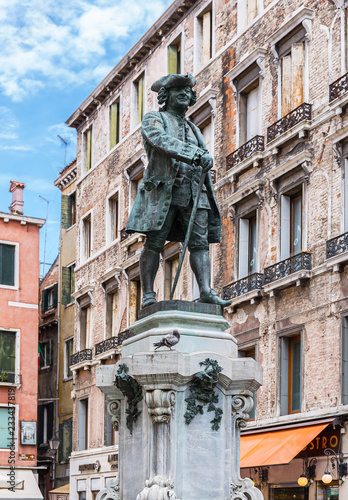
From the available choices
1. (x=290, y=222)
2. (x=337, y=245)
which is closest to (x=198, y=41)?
(x=290, y=222)

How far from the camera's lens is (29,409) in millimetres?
38344

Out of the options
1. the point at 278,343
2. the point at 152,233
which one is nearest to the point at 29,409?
the point at 278,343

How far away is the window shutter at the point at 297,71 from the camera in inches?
978

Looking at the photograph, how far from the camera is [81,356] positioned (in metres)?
37.8

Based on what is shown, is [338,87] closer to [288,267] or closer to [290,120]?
[290,120]

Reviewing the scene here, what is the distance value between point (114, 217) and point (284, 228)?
1323cm

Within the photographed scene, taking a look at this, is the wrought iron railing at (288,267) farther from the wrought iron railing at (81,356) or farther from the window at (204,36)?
the wrought iron railing at (81,356)

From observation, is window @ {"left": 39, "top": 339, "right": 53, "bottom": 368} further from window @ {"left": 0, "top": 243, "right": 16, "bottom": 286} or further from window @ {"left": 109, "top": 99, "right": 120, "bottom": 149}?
window @ {"left": 109, "top": 99, "right": 120, "bottom": 149}

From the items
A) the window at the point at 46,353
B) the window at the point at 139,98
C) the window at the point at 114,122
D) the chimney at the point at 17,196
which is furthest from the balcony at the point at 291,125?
the window at the point at 46,353

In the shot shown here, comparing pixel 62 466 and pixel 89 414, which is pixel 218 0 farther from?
pixel 62 466

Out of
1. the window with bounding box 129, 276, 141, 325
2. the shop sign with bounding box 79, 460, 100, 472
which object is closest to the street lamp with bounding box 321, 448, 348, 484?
the window with bounding box 129, 276, 141, 325

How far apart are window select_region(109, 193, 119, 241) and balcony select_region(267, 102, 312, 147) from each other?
12.0m

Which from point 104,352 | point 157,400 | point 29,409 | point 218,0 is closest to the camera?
point 157,400

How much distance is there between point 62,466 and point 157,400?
33451mm
